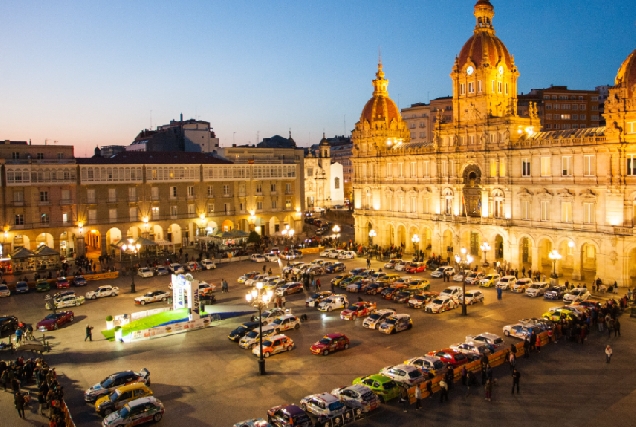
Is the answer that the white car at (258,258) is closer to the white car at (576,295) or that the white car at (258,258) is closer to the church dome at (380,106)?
the church dome at (380,106)

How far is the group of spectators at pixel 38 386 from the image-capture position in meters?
27.5

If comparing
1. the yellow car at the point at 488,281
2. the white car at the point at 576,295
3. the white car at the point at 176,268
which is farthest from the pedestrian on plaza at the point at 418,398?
the white car at the point at 176,268

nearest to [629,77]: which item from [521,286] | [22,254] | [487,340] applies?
[521,286]

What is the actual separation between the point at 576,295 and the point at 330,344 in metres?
24.1

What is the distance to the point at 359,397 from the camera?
28359mm

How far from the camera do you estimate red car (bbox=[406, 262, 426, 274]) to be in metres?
63.8

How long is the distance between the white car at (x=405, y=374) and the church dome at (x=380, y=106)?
55.2 meters

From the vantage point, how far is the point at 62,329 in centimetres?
4450

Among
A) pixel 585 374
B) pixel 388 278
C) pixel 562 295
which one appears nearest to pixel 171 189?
pixel 388 278

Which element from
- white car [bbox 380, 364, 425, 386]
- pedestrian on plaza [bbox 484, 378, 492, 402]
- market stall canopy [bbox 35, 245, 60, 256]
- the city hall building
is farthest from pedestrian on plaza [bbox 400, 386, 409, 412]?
market stall canopy [bbox 35, 245, 60, 256]

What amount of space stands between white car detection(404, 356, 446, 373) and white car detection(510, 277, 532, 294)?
77.4 feet

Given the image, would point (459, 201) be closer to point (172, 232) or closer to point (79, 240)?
point (172, 232)

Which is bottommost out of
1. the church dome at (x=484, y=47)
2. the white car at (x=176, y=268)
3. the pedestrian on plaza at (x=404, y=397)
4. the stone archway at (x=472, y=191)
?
the pedestrian on plaza at (x=404, y=397)

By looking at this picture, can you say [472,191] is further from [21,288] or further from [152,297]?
[21,288]
